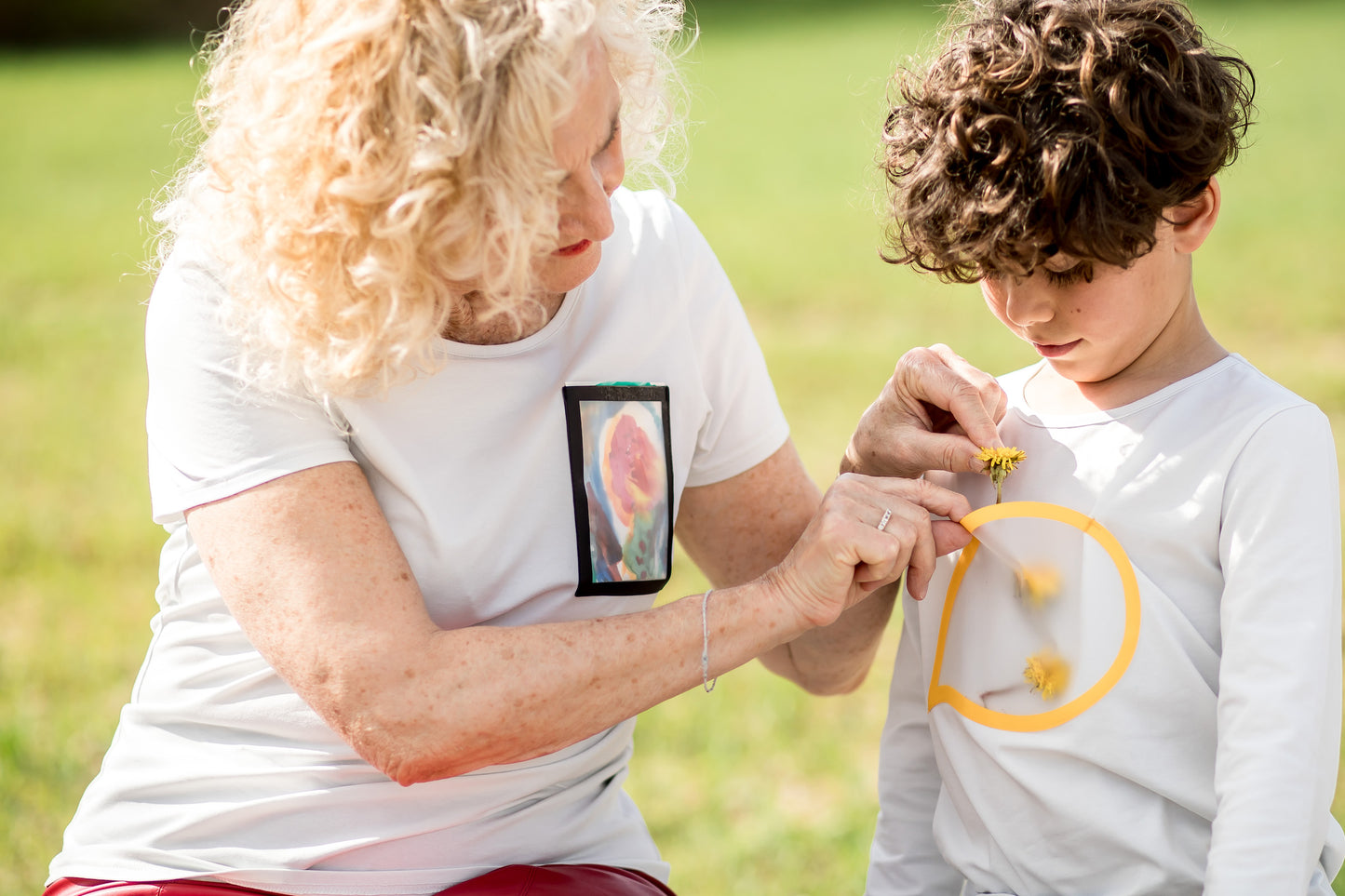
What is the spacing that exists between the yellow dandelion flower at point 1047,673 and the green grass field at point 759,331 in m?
0.65

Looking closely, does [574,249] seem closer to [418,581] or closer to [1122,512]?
[418,581]

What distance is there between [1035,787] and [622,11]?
1.11 metres

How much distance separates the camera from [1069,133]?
1.33 metres

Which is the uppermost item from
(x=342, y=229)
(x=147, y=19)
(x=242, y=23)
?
(x=242, y=23)

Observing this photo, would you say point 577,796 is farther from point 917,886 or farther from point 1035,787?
point 1035,787

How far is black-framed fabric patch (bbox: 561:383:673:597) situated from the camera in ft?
5.40

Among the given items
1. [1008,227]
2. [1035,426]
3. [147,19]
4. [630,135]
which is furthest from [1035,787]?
[147,19]

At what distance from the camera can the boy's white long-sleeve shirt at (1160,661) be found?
1267 mm

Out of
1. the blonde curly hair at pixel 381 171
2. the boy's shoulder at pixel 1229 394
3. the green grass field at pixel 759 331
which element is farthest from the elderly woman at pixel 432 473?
the green grass field at pixel 759 331

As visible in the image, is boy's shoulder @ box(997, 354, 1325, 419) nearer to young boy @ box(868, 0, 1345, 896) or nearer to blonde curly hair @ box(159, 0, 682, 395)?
young boy @ box(868, 0, 1345, 896)

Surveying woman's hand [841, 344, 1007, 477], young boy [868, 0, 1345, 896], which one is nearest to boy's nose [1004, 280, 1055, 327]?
young boy [868, 0, 1345, 896]

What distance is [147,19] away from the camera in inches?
917

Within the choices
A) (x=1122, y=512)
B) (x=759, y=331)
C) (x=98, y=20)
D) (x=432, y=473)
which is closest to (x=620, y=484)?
(x=432, y=473)

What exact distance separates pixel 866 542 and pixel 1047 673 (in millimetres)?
272
